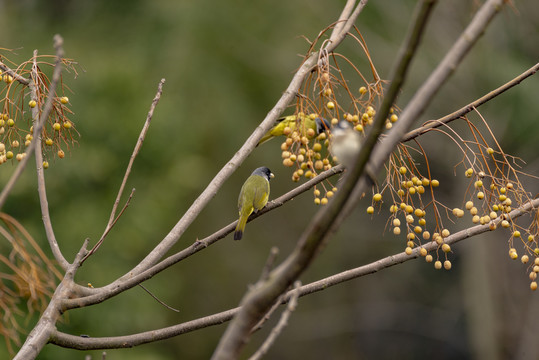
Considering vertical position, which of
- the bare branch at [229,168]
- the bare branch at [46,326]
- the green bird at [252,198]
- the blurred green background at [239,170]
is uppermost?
the blurred green background at [239,170]

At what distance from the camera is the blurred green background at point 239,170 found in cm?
1060

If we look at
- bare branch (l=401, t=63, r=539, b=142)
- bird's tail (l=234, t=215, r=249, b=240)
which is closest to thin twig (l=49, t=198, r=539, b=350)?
bare branch (l=401, t=63, r=539, b=142)

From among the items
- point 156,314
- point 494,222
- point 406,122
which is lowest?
point 406,122

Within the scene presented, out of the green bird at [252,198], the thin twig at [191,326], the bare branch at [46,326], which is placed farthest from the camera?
the green bird at [252,198]

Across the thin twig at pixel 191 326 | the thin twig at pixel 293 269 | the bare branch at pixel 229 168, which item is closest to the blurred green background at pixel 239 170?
the bare branch at pixel 229 168

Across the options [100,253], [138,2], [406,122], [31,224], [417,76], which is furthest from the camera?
[138,2]

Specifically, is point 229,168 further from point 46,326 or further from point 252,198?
point 252,198

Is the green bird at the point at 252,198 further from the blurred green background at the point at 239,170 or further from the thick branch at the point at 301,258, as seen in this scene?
the blurred green background at the point at 239,170

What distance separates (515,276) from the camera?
1383 cm

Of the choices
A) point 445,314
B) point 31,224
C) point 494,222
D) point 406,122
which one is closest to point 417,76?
point 445,314

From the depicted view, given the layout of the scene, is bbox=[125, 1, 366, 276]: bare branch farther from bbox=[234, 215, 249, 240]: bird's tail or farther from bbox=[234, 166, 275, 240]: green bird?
bbox=[234, 166, 275, 240]: green bird

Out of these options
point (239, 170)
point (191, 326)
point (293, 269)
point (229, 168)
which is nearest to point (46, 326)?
point (191, 326)

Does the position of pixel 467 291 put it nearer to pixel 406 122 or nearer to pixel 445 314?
pixel 445 314

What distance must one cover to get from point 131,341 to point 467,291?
1217cm
